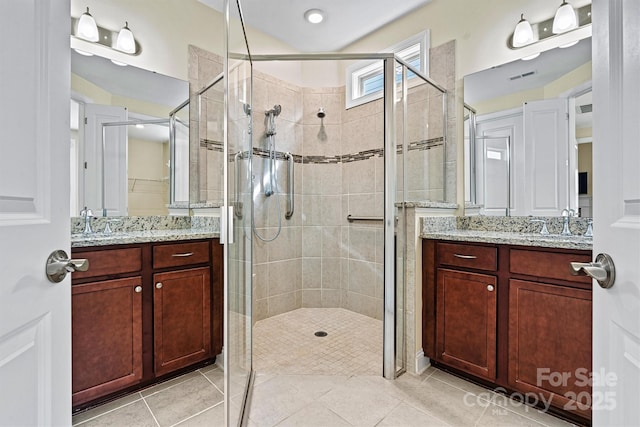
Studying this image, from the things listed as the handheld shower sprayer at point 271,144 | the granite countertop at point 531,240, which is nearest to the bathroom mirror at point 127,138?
the handheld shower sprayer at point 271,144

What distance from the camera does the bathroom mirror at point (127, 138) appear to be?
5.15ft

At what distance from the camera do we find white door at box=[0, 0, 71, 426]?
50cm

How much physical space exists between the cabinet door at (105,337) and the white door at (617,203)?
1.89m

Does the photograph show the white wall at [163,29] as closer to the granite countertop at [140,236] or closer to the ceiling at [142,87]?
the ceiling at [142,87]

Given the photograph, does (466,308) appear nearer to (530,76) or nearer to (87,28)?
(530,76)

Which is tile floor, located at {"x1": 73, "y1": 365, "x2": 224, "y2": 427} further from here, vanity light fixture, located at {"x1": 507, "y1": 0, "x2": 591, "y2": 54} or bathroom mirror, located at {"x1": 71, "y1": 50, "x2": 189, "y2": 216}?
vanity light fixture, located at {"x1": 507, "y1": 0, "x2": 591, "y2": 54}

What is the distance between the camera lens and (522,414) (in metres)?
1.55

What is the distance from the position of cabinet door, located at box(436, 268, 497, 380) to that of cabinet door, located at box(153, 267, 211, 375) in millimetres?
1448

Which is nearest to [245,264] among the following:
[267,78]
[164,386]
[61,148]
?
[164,386]

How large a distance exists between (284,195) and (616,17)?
8.37 feet

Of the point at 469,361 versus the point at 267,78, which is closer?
the point at 469,361

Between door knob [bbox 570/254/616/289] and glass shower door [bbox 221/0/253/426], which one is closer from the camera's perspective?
door knob [bbox 570/254/616/289]

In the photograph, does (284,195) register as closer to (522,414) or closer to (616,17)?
(522,414)

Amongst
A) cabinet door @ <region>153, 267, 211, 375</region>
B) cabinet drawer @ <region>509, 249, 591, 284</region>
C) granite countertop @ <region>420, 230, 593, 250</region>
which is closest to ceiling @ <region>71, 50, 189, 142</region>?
cabinet door @ <region>153, 267, 211, 375</region>
